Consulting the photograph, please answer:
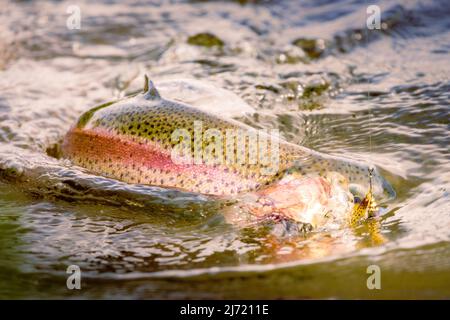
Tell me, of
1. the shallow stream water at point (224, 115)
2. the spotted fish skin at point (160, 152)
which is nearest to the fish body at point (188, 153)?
the spotted fish skin at point (160, 152)

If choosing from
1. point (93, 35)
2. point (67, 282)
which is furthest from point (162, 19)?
point (67, 282)

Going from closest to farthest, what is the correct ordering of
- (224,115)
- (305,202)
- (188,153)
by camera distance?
(305,202), (188,153), (224,115)

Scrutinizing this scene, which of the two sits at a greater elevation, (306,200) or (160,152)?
(160,152)

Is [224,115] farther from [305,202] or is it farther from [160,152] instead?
[305,202]

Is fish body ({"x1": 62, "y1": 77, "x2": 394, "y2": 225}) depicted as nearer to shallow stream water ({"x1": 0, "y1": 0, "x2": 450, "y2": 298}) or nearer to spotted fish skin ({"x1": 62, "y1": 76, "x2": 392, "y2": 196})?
spotted fish skin ({"x1": 62, "y1": 76, "x2": 392, "y2": 196})

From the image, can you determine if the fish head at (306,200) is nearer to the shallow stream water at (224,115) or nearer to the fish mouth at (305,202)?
the fish mouth at (305,202)

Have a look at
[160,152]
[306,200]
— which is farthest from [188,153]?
[306,200]

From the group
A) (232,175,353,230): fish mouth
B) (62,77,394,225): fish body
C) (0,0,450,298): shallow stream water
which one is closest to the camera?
(0,0,450,298): shallow stream water

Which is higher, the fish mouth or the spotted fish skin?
the spotted fish skin

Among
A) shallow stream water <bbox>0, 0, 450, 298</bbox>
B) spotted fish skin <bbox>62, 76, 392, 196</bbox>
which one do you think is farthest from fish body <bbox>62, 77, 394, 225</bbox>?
shallow stream water <bbox>0, 0, 450, 298</bbox>
